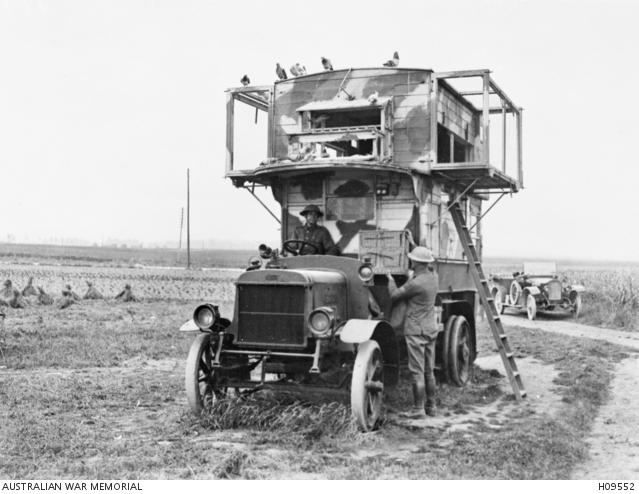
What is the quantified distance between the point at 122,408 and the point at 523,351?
352 inches

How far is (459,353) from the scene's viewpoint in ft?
34.5

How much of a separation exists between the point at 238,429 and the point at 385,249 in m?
3.17

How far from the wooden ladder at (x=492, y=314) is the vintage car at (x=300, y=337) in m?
2.11

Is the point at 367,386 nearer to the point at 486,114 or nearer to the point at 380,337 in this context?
the point at 380,337

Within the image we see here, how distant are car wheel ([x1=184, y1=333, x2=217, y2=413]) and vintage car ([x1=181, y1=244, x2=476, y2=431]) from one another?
0.03 ft

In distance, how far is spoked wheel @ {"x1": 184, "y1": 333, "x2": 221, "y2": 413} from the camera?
7578 mm

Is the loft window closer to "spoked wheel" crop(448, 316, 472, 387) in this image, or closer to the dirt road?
"spoked wheel" crop(448, 316, 472, 387)

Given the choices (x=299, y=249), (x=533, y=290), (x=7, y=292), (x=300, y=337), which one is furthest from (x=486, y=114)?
(x=7, y=292)

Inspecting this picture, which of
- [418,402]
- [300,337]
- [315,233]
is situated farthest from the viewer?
[315,233]

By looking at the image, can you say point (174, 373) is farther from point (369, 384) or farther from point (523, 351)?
point (523, 351)

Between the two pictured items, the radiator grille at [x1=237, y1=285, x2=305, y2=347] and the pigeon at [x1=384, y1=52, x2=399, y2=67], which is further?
the pigeon at [x1=384, y1=52, x2=399, y2=67]

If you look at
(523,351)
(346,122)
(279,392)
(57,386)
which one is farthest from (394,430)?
(523,351)

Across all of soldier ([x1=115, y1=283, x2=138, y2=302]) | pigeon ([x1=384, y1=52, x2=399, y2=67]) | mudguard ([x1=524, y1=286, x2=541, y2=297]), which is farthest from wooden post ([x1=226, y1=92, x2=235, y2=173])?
soldier ([x1=115, y1=283, x2=138, y2=302])

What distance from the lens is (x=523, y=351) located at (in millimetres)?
14578
